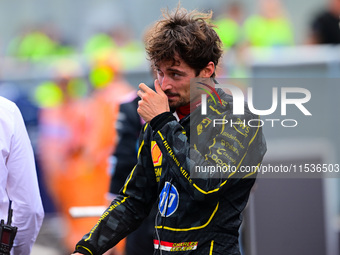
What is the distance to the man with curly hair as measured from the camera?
3410 mm

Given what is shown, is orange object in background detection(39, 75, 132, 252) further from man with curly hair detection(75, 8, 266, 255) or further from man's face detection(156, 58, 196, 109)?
man's face detection(156, 58, 196, 109)

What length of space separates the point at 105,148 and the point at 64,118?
1926 millimetres

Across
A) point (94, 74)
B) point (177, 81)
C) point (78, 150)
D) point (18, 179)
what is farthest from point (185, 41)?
point (94, 74)

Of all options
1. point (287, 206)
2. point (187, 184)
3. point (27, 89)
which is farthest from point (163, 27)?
point (27, 89)

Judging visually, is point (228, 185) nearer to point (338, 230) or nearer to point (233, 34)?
point (338, 230)

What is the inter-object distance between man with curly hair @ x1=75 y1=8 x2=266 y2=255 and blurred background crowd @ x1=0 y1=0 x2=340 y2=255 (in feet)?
6.75

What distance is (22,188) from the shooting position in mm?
4129

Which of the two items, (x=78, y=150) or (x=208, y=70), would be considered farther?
(x=78, y=150)

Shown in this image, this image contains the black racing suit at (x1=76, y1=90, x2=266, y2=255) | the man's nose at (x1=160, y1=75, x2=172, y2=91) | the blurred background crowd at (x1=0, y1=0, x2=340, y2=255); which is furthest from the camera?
the blurred background crowd at (x1=0, y1=0, x2=340, y2=255)

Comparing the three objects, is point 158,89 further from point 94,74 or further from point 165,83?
point 94,74

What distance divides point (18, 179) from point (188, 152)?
1189 mm

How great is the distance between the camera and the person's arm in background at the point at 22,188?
4.08 m

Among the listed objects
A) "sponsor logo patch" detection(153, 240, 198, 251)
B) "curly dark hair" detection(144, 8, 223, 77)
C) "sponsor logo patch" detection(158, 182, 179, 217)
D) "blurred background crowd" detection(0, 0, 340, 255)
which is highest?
"blurred background crowd" detection(0, 0, 340, 255)

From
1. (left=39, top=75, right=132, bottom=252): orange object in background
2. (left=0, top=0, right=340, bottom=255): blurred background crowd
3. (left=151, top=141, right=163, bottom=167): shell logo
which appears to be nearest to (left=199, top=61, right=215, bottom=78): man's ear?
(left=151, top=141, right=163, bottom=167): shell logo
